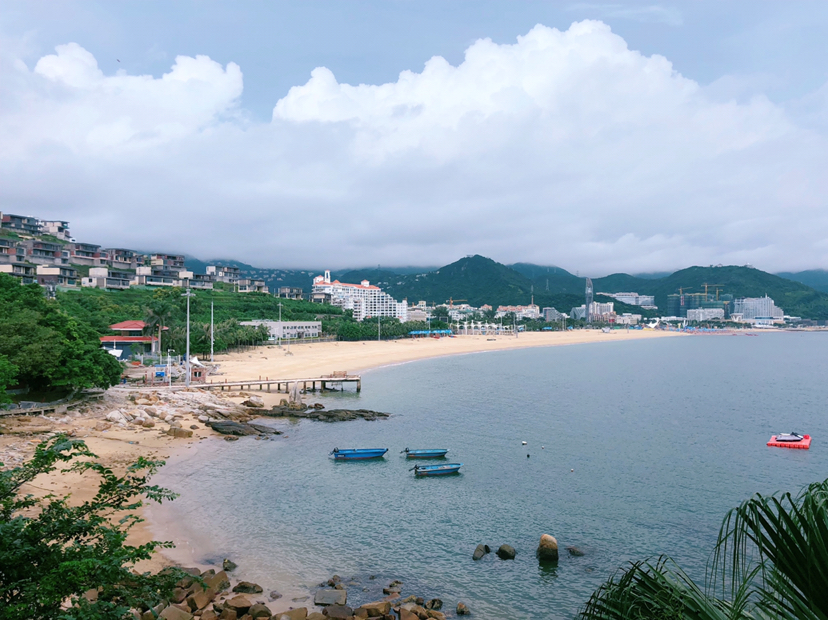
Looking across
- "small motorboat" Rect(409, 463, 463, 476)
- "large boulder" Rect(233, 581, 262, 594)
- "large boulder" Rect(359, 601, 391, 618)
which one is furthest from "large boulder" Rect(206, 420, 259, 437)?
"large boulder" Rect(359, 601, 391, 618)

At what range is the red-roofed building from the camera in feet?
233

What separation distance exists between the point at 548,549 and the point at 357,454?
58.9 feet

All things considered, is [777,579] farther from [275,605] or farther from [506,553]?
[506,553]

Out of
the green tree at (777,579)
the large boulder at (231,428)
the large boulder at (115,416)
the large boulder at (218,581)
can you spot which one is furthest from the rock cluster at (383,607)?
the large boulder at (115,416)

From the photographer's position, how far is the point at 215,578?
66.5 feet

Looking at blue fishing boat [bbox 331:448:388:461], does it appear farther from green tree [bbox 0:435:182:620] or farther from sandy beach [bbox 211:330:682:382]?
sandy beach [bbox 211:330:682:382]

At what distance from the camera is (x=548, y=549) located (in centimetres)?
2361

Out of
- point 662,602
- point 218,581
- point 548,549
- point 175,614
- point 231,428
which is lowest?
point 548,549

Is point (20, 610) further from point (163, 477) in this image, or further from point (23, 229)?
point (23, 229)

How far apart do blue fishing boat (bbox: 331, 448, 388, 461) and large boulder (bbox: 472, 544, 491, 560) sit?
1532 centimetres

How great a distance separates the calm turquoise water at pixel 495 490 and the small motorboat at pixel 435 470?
26.0 inches

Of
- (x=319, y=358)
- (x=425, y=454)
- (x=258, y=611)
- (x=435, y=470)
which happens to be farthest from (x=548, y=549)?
(x=319, y=358)

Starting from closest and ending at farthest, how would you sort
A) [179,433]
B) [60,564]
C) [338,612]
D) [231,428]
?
[60,564] → [338,612] → [179,433] → [231,428]

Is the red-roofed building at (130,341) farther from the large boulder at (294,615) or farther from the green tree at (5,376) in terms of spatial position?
the large boulder at (294,615)
